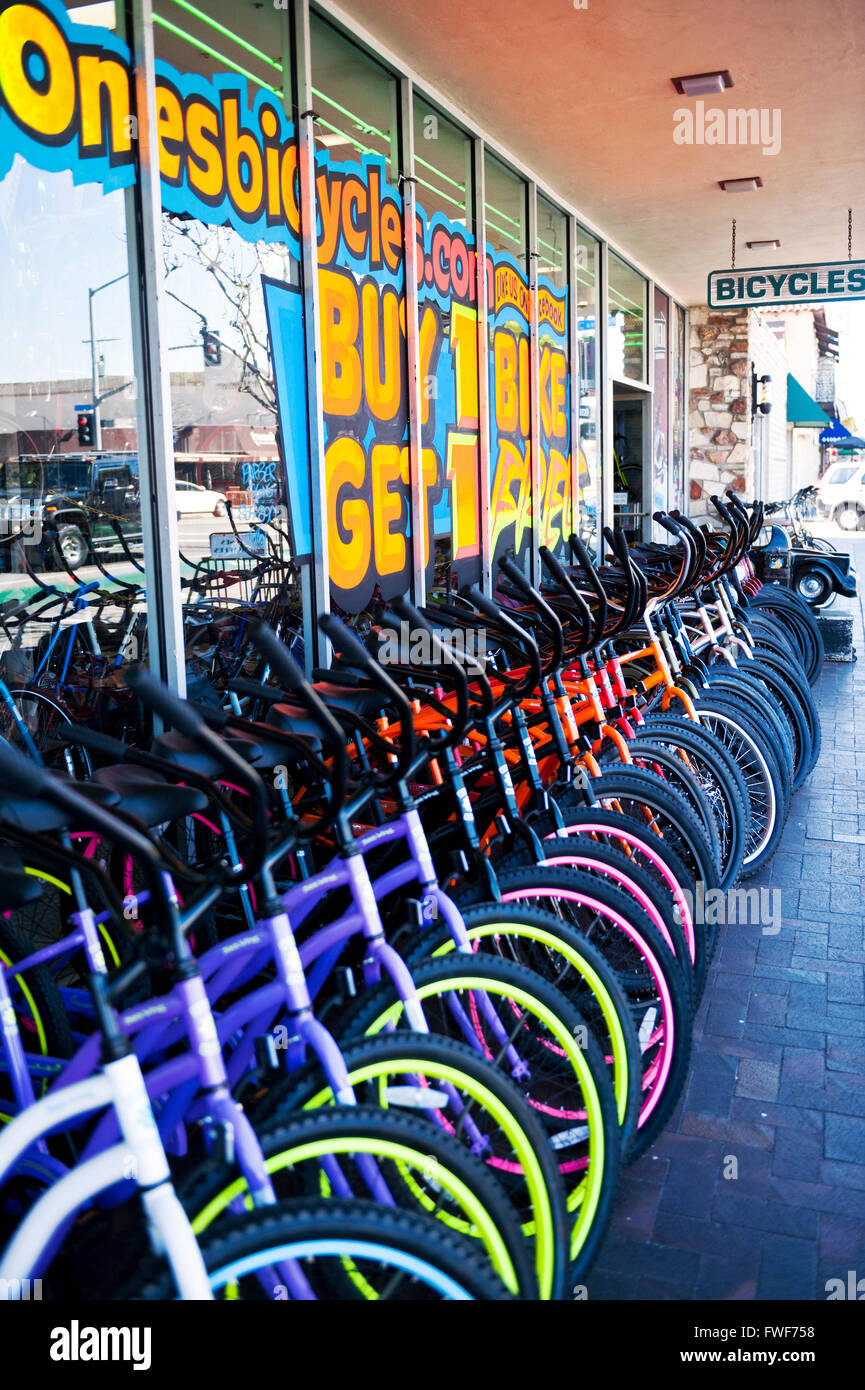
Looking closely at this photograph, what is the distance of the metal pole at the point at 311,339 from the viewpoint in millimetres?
4465

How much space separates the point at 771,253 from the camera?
11.0m

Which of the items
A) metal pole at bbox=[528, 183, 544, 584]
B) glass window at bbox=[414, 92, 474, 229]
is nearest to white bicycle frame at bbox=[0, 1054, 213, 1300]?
glass window at bbox=[414, 92, 474, 229]

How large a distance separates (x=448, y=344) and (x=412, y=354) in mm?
544

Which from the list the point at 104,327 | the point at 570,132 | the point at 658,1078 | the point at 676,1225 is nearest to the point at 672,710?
the point at 658,1078

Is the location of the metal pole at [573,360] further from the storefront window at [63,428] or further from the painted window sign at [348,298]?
the storefront window at [63,428]

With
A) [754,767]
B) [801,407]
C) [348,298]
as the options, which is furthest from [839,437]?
[754,767]

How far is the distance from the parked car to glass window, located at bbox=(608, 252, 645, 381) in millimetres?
6365

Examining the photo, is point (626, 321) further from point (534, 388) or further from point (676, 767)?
point (676, 767)

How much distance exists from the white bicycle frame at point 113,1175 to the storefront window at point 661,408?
11.8 metres

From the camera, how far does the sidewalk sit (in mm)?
2391

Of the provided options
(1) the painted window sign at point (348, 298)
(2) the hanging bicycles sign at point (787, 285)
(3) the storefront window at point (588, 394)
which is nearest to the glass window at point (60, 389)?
(1) the painted window sign at point (348, 298)

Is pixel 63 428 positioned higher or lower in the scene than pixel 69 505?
higher

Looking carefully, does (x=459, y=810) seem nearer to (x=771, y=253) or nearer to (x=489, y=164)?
(x=489, y=164)

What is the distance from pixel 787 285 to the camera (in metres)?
8.98
